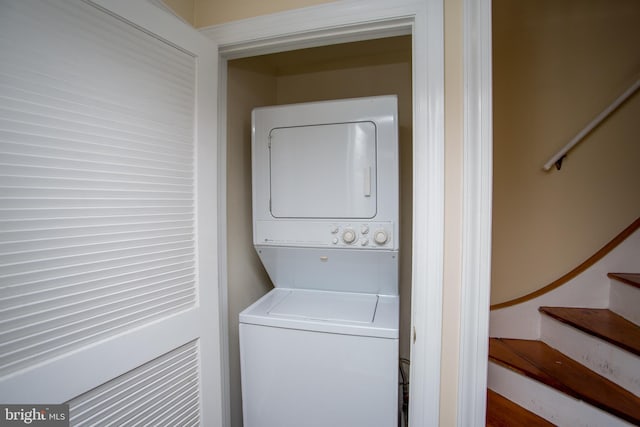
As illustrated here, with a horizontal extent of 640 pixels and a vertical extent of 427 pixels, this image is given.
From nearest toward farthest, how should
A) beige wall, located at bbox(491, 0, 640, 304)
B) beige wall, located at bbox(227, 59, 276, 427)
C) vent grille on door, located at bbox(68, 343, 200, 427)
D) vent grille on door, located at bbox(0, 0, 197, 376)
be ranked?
vent grille on door, located at bbox(0, 0, 197, 376) → vent grille on door, located at bbox(68, 343, 200, 427) → beige wall, located at bbox(227, 59, 276, 427) → beige wall, located at bbox(491, 0, 640, 304)

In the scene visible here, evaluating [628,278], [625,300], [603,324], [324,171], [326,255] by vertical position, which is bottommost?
[603,324]

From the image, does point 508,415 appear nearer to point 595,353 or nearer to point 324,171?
point 595,353

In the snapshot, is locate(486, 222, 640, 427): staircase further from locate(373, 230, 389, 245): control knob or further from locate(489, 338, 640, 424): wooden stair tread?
locate(373, 230, 389, 245): control knob

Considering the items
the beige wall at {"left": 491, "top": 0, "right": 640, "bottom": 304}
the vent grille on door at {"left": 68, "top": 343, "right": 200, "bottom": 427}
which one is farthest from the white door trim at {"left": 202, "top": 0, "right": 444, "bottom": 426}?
the beige wall at {"left": 491, "top": 0, "right": 640, "bottom": 304}

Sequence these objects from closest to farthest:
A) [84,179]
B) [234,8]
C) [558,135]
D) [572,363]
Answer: [84,179] → [234,8] → [572,363] → [558,135]

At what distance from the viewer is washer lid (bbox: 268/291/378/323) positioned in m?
1.42

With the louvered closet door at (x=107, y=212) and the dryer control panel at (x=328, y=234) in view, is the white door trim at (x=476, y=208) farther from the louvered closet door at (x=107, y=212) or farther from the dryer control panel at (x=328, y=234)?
the louvered closet door at (x=107, y=212)

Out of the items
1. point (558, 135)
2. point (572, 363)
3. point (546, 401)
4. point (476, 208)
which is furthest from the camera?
point (558, 135)

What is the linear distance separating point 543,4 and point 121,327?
2934 millimetres

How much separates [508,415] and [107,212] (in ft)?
6.87

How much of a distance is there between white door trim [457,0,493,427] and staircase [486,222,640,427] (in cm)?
70

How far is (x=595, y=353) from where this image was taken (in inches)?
56.1

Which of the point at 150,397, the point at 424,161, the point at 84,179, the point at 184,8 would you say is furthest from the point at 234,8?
the point at 150,397

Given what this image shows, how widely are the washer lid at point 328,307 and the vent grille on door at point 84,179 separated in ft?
1.96
